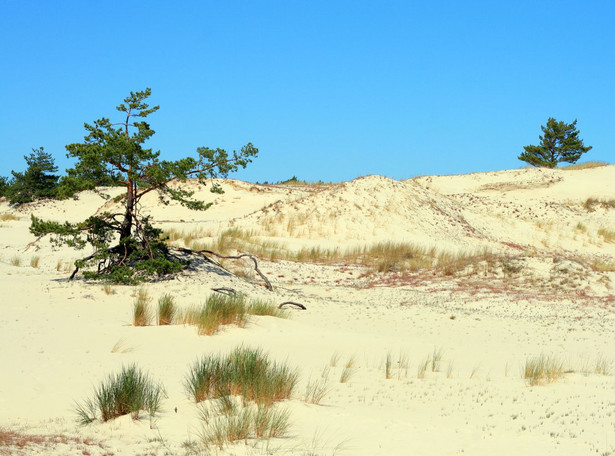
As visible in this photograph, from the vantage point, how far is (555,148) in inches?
2217

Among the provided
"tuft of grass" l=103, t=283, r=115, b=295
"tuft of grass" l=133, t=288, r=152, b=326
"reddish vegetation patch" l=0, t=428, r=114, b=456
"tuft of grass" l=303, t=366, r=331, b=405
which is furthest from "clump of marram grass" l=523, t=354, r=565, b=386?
"tuft of grass" l=103, t=283, r=115, b=295

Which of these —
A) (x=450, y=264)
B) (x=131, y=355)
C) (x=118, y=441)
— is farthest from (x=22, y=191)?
(x=118, y=441)

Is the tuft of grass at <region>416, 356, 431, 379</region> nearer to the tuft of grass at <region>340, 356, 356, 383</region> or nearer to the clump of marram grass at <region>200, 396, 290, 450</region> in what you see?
the tuft of grass at <region>340, 356, 356, 383</region>

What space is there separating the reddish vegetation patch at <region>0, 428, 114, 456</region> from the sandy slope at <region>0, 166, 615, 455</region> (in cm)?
3

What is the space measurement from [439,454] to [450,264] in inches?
659

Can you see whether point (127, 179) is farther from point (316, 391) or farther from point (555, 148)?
point (555, 148)

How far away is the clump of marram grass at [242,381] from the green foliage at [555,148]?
52.0m

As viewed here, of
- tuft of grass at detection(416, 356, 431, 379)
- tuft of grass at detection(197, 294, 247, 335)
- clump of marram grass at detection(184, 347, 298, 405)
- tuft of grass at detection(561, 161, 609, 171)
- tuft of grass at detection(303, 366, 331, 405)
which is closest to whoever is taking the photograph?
clump of marram grass at detection(184, 347, 298, 405)

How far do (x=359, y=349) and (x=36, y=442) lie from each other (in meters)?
5.77

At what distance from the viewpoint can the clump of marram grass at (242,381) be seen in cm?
646

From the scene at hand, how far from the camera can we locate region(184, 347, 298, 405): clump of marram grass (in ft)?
21.2

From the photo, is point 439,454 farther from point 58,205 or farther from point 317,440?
point 58,205

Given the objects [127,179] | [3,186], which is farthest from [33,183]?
[127,179]

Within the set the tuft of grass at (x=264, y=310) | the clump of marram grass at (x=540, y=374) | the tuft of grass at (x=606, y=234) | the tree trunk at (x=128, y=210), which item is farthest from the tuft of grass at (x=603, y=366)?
the tuft of grass at (x=606, y=234)
